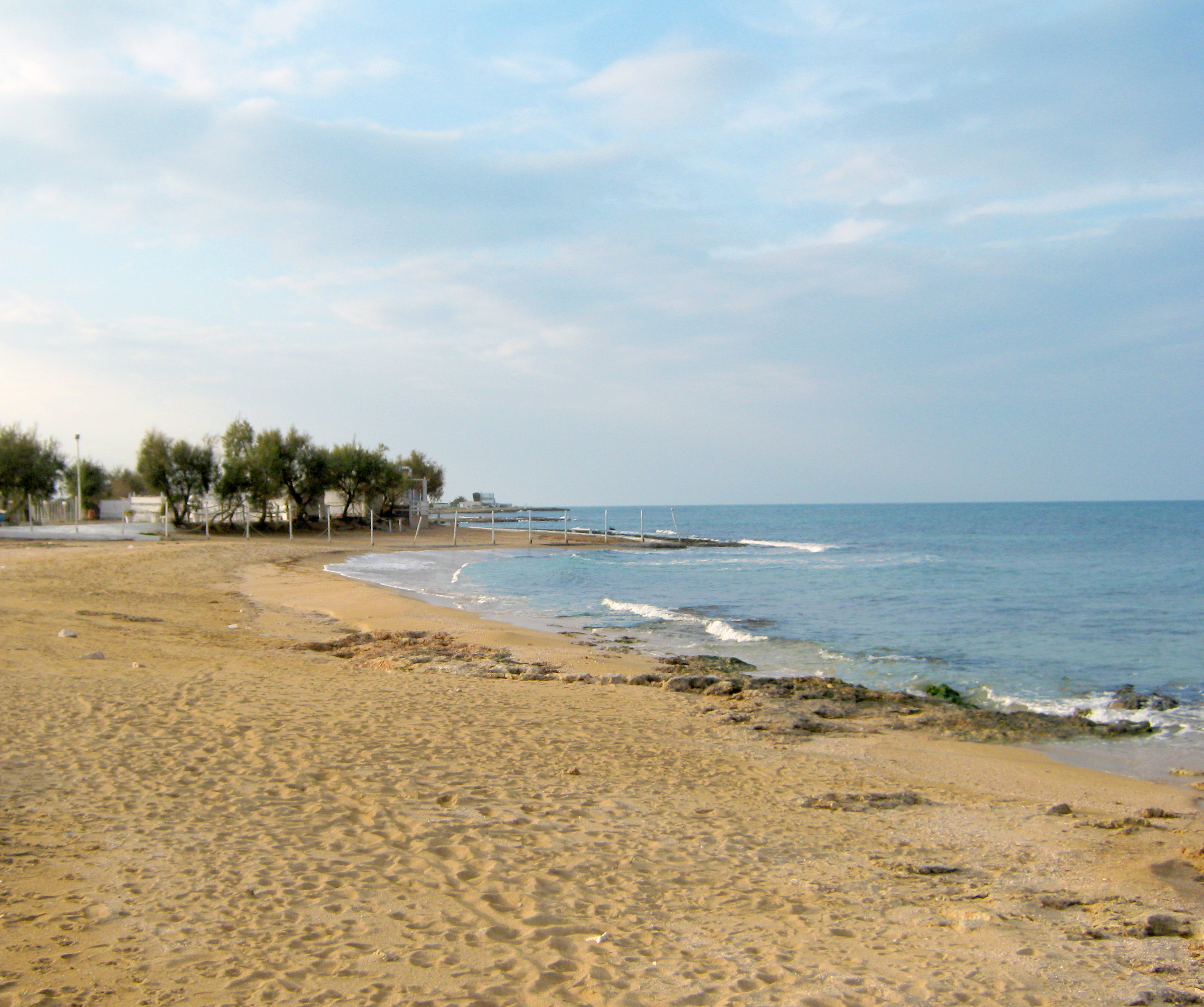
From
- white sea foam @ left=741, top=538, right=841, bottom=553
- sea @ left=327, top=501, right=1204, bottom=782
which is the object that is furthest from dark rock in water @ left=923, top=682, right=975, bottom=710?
white sea foam @ left=741, top=538, right=841, bottom=553

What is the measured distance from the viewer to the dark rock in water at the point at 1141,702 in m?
12.8

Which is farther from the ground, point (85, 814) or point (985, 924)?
point (85, 814)

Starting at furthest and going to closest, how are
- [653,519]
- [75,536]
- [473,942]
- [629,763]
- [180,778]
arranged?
1. [653,519]
2. [75,536]
3. [629,763]
4. [180,778]
5. [473,942]

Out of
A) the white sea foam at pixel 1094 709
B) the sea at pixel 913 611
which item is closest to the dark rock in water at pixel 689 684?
the sea at pixel 913 611

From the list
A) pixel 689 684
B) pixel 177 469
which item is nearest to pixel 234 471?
pixel 177 469

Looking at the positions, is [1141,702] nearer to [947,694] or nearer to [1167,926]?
[947,694]

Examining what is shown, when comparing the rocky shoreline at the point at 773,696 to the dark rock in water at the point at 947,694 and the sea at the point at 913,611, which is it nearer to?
the dark rock in water at the point at 947,694

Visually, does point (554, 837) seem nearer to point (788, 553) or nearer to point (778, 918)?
point (778, 918)

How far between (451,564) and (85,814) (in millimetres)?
34944

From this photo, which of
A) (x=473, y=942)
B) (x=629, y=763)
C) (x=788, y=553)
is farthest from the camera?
(x=788, y=553)

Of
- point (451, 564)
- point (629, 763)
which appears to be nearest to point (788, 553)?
point (451, 564)

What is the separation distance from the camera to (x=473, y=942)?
172 inches

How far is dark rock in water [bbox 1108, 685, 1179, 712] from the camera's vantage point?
12.8 metres

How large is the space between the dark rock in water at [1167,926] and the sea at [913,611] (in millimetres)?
5026
